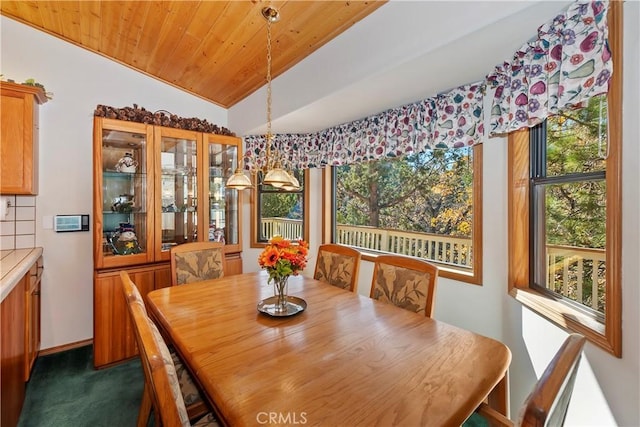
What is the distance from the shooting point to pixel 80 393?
6.48 ft

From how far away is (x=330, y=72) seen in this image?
213 cm

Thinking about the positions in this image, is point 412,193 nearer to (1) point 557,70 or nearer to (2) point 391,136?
(2) point 391,136

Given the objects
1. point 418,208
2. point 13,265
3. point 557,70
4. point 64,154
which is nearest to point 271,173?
point 557,70

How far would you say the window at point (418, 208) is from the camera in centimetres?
236

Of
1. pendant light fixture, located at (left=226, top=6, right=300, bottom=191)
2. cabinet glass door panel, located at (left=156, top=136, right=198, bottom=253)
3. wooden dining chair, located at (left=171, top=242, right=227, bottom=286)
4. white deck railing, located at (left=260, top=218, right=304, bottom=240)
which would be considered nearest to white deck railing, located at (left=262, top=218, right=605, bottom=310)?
white deck railing, located at (left=260, top=218, right=304, bottom=240)

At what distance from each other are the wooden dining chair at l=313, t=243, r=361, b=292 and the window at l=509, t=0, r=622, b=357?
1062mm

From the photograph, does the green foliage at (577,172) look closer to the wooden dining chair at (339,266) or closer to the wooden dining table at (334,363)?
the wooden dining table at (334,363)

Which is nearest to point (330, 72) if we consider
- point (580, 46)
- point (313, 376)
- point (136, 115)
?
point (580, 46)

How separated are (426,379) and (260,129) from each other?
280 cm

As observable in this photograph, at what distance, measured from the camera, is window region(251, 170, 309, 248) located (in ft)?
11.8

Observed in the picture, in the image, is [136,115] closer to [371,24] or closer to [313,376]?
[371,24]

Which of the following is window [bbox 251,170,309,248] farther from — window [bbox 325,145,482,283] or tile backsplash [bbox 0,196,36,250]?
tile backsplash [bbox 0,196,36,250]

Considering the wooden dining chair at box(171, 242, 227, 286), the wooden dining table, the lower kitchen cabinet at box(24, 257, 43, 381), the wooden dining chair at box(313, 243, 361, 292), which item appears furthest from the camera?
the wooden dining chair at box(171, 242, 227, 286)

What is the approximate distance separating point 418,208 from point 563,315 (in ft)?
5.36
